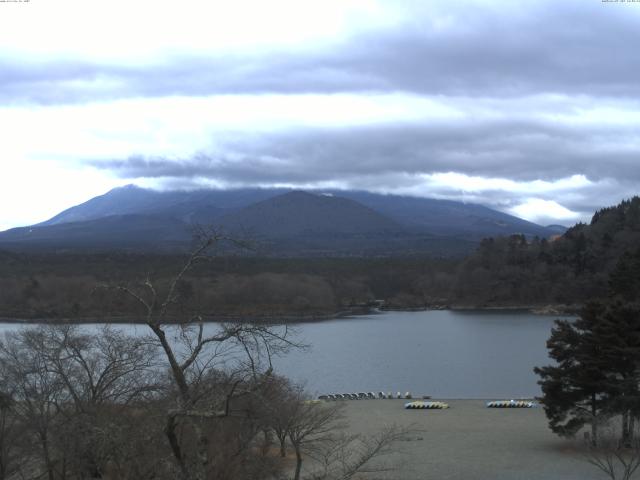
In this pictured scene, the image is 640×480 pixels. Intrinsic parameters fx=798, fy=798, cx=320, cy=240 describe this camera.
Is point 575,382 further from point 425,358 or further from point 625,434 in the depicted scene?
point 425,358

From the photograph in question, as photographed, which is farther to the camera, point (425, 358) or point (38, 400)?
point (425, 358)

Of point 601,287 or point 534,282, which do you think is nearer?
→ point 601,287

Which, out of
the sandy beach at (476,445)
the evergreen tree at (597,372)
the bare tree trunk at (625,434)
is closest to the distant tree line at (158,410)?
the sandy beach at (476,445)

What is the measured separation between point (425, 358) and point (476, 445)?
27.1 m

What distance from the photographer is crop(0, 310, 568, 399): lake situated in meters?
39.6

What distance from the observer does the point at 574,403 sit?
21.4 metres

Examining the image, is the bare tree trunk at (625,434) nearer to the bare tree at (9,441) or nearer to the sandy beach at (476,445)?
the sandy beach at (476,445)

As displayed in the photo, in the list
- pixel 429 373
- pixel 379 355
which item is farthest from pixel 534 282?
pixel 429 373

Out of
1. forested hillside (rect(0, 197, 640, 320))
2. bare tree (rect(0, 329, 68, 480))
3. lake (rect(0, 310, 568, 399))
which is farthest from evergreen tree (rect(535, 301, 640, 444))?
forested hillside (rect(0, 197, 640, 320))

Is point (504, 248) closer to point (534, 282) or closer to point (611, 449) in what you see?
point (534, 282)

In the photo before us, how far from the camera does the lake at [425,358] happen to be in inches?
1560

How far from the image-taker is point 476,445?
2381 cm

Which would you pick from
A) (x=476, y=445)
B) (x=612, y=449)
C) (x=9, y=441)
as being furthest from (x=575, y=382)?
(x=9, y=441)

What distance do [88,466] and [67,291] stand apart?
70661 mm
